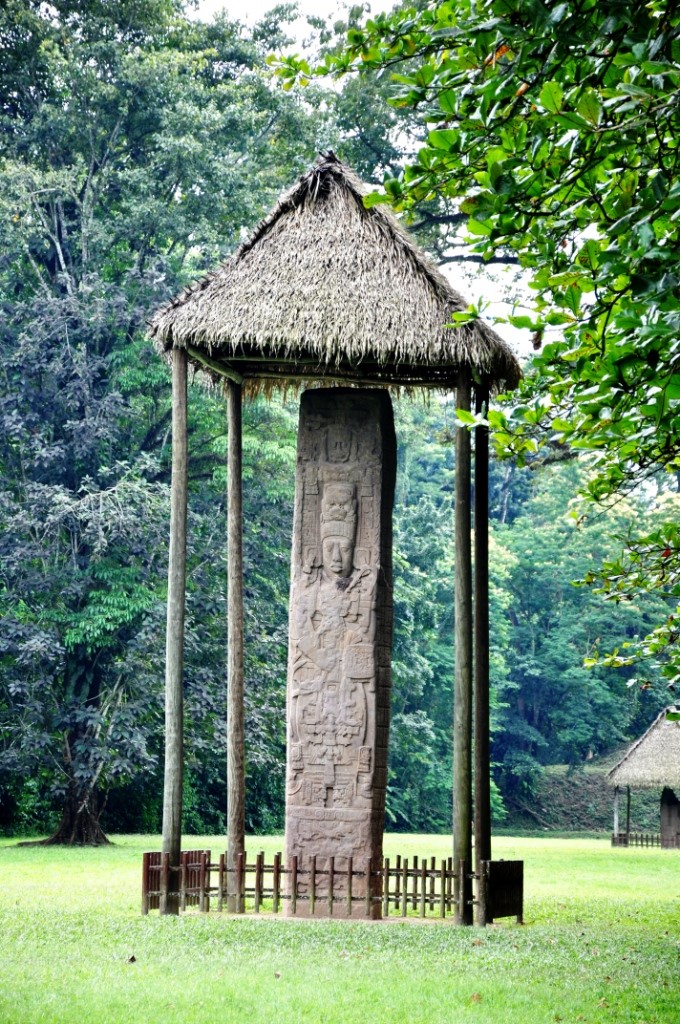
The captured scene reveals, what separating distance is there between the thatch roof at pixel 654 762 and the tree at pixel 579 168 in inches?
979

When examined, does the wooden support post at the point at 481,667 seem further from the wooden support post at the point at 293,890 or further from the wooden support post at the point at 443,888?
the wooden support post at the point at 293,890

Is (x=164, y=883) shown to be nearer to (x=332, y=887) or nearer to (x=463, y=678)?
(x=332, y=887)

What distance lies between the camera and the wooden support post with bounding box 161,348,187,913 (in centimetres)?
1083

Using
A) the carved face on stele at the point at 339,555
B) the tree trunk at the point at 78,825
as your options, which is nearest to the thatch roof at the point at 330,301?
the carved face on stele at the point at 339,555

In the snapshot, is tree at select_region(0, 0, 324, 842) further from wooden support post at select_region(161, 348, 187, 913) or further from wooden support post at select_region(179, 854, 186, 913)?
wooden support post at select_region(179, 854, 186, 913)

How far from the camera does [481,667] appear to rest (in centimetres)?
1182

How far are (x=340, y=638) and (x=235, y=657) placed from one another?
0.92 meters

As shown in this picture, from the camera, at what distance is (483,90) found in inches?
198

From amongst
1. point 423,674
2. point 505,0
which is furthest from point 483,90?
point 423,674

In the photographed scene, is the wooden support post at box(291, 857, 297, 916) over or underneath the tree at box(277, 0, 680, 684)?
underneath

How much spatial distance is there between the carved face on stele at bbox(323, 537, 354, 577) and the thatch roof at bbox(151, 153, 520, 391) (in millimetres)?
1501

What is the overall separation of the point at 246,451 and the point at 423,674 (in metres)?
12.2

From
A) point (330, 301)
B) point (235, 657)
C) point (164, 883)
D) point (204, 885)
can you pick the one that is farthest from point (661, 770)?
point (330, 301)

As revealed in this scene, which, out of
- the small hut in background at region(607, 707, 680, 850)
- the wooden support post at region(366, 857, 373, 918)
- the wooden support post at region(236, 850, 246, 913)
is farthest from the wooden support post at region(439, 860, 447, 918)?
the small hut in background at region(607, 707, 680, 850)
